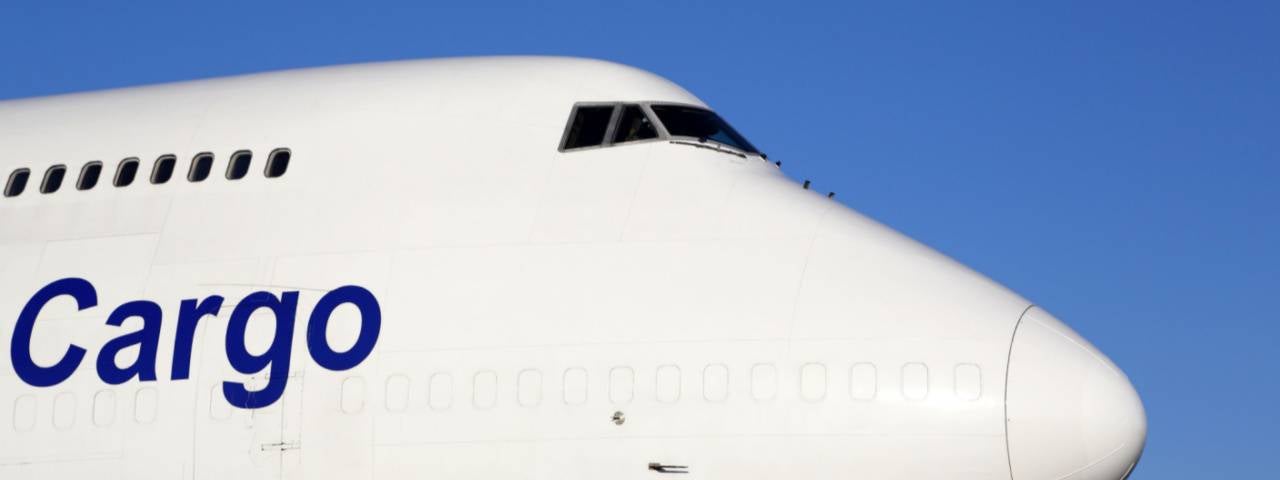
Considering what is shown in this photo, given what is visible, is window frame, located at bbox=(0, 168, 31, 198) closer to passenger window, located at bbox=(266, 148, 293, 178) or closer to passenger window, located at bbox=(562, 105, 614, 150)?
passenger window, located at bbox=(266, 148, 293, 178)

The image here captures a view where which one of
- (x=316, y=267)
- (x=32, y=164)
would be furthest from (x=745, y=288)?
(x=32, y=164)

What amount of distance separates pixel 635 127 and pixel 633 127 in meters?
0.02

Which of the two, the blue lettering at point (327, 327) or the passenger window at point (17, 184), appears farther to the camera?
the passenger window at point (17, 184)

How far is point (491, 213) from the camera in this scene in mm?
19156

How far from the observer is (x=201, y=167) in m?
20.5

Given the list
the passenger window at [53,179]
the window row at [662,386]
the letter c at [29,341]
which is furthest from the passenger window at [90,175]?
the window row at [662,386]

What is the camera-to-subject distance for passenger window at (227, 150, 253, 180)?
20.3 m

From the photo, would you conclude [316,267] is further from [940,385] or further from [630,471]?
[940,385]

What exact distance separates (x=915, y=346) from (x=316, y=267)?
6.08 meters

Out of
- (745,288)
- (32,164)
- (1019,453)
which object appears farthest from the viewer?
(32,164)

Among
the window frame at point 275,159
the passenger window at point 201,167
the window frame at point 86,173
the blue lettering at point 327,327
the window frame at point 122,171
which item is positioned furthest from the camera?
the window frame at point 86,173

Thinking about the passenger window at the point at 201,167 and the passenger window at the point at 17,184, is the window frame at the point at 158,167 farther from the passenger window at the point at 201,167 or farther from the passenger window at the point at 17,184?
the passenger window at the point at 17,184

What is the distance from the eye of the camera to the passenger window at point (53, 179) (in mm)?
21031

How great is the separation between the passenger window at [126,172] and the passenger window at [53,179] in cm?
72
